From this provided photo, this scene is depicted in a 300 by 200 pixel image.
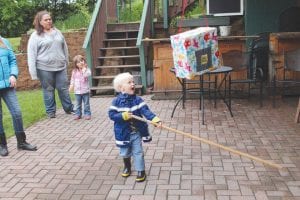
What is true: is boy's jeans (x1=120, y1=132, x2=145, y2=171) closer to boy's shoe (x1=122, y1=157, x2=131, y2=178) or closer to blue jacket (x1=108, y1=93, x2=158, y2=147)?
blue jacket (x1=108, y1=93, x2=158, y2=147)

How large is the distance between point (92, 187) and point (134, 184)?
407 millimetres

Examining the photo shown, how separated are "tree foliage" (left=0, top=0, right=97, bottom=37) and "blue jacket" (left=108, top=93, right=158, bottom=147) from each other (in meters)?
13.8

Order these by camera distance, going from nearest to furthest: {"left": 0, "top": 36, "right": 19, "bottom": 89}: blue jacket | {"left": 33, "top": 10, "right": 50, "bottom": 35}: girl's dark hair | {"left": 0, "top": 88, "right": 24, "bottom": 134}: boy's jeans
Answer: {"left": 0, "top": 36, "right": 19, "bottom": 89}: blue jacket, {"left": 0, "top": 88, "right": 24, "bottom": 134}: boy's jeans, {"left": 33, "top": 10, "right": 50, "bottom": 35}: girl's dark hair

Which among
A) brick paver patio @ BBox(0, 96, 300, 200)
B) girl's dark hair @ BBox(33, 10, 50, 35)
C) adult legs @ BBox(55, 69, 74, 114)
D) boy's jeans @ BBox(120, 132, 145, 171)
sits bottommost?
brick paver patio @ BBox(0, 96, 300, 200)

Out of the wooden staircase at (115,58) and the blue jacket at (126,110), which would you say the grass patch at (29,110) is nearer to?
the wooden staircase at (115,58)

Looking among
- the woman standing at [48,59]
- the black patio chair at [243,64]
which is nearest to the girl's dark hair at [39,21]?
the woman standing at [48,59]

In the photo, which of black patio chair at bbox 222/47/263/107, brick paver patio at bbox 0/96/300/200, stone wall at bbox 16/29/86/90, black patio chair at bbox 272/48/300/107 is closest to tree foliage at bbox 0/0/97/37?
stone wall at bbox 16/29/86/90

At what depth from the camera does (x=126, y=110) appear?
174 inches

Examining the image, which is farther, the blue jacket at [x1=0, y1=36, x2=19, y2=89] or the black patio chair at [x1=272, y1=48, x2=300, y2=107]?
the black patio chair at [x1=272, y1=48, x2=300, y2=107]

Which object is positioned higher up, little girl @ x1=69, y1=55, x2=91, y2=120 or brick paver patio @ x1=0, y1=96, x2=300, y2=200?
little girl @ x1=69, y1=55, x2=91, y2=120

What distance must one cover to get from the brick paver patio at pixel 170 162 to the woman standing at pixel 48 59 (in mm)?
527

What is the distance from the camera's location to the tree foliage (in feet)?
58.8

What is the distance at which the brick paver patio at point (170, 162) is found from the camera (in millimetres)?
4273

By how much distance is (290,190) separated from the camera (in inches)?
164
